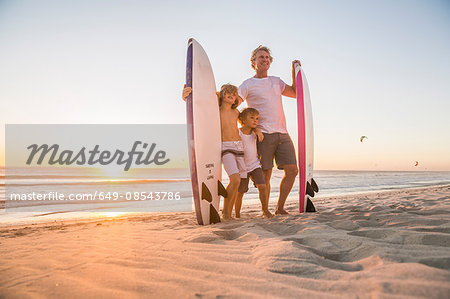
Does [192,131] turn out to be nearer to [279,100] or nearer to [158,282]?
[279,100]

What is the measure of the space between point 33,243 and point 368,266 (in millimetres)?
2453

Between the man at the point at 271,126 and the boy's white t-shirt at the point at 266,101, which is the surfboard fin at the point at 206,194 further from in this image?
the boy's white t-shirt at the point at 266,101

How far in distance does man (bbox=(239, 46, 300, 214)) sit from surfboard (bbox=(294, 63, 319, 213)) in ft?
0.68

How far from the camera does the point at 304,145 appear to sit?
12.2 ft

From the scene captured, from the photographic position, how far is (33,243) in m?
2.34

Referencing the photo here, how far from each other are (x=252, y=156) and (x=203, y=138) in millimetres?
595

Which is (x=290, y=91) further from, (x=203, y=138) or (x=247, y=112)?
(x=203, y=138)

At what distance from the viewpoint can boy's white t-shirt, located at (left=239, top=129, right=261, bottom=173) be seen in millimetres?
3258

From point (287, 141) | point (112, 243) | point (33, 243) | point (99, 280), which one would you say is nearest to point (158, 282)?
point (99, 280)

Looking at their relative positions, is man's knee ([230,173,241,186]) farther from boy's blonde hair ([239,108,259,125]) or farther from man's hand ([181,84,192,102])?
man's hand ([181,84,192,102])

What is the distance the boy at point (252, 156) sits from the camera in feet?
10.7

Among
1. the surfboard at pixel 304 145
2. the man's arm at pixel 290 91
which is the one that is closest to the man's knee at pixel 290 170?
the surfboard at pixel 304 145

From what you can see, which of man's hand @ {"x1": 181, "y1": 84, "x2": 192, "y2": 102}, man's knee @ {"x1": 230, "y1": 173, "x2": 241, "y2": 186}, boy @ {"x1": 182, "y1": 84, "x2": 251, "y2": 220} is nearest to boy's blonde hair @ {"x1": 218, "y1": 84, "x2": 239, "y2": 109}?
boy @ {"x1": 182, "y1": 84, "x2": 251, "y2": 220}

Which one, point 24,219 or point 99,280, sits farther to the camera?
point 24,219
